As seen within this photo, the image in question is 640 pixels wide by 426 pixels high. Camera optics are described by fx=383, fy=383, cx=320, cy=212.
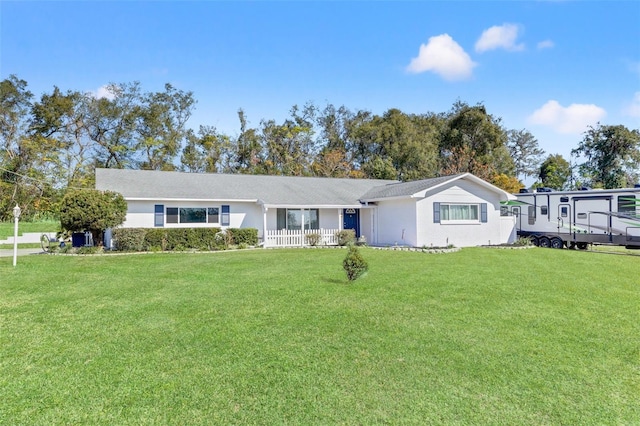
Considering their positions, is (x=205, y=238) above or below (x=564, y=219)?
below

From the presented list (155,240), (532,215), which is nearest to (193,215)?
(155,240)

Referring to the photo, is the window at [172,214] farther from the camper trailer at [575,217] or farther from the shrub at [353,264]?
the camper trailer at [575,217]

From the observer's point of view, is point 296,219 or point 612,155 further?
point 612,155

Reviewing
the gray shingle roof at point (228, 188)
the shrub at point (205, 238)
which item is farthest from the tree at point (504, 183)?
the shrub at point (205, 238)

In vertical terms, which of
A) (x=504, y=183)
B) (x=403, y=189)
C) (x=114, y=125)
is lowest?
(x=403, y=189)

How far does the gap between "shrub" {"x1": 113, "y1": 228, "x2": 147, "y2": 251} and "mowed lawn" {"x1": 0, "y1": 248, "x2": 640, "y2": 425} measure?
7476mm

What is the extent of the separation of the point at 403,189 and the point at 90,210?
48.1ft

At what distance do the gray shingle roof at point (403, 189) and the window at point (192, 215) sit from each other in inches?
326

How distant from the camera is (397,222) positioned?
20.1 meters

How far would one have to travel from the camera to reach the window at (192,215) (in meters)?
18.6

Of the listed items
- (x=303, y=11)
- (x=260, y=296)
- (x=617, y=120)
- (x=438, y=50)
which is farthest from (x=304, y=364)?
(x=617, y=120)

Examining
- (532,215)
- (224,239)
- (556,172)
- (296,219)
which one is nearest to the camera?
(224,239)

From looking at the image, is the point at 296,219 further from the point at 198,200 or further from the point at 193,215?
the point at 193,215

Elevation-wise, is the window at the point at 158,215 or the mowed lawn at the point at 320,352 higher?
the window at the point at 158,215
